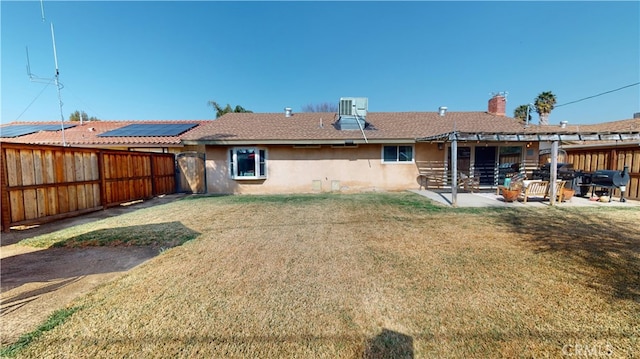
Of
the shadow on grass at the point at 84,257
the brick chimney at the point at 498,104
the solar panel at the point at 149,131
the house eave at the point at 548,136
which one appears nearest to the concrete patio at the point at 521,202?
the house eave at the point at 548,136

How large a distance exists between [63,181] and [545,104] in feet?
110

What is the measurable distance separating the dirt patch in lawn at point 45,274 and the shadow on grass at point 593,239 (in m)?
6.20

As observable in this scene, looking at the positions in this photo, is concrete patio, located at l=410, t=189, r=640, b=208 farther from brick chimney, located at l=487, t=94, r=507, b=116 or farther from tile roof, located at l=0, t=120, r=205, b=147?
tile roof, located at l=0, t=120, r=205, b=147

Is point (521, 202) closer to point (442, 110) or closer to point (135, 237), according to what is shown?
point (442, 110)

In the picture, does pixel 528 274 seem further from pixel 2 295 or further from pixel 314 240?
pixel 2 295

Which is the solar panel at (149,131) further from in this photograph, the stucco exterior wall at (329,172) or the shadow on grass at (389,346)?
the shadow on grass at (389,346)

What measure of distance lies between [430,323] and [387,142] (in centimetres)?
988

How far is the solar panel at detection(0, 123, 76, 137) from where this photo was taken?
15.3 meters

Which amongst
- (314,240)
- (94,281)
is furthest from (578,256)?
(94,281)

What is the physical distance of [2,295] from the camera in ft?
10.2

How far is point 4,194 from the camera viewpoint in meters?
5.83

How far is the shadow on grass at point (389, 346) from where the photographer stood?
6.91 feet

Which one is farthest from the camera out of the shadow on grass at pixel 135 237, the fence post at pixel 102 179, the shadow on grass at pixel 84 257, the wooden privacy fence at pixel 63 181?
the fence post at pixel 102 179

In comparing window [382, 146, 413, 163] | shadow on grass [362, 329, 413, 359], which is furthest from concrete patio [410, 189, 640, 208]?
shadow on grass [362, 329, 413, 359]
